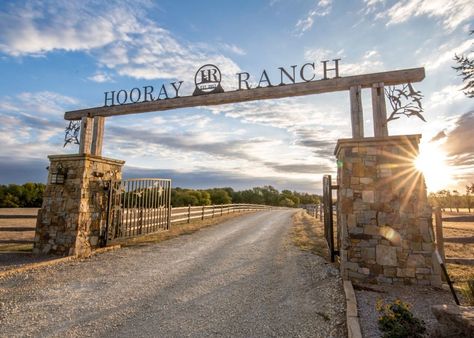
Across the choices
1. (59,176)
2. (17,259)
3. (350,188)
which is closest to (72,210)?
(59,176)

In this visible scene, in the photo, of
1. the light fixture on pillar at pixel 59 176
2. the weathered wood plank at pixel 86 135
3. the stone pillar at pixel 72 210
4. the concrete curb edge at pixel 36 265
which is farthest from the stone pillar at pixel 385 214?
the weathered wood plank at pixel 86 135

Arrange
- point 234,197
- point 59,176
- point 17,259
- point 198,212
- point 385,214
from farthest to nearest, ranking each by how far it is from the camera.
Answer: point 234,197 < point 198,212 < point 59,176 < point 17,259 < point 385,214

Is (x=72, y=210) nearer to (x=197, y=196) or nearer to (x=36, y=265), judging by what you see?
(x=36, y=265)

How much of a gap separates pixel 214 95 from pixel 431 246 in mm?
6367

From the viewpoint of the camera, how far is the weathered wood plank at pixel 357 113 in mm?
6480

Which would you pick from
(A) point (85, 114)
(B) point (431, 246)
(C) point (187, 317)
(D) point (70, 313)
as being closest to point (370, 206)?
(B) point (431, 246)

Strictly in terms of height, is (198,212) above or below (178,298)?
above

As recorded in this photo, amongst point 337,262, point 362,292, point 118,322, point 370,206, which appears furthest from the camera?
point 337,262

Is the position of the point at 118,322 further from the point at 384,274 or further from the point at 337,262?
the point at 337,262

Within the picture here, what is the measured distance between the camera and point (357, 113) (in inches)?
258

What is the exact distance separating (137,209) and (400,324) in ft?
29.4

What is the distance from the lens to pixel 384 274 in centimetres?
528

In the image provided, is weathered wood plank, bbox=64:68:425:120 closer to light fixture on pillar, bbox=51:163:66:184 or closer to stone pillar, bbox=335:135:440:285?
stone pillar, bbox=335:135:440:285

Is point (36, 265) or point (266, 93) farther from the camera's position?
point (266, 93)
